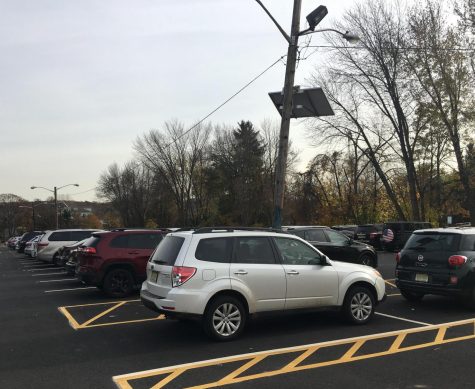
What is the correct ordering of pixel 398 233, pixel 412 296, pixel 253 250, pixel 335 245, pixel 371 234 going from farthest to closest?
pixel 371 234, pixel 398 233, pixel 335 245, pixel 412 296, pixel 253 250

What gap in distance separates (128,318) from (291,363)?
166 inches

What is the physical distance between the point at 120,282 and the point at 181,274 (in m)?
5.71

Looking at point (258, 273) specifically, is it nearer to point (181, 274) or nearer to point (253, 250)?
point (253, 250)

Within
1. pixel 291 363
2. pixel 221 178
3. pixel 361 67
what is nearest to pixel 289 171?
pixel 221 178

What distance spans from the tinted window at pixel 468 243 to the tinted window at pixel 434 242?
4.3 inches

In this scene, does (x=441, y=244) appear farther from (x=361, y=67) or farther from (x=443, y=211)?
(x=443, y=211)

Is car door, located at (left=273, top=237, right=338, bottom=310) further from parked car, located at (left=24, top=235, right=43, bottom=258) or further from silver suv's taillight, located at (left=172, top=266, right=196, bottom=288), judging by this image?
parked car, located at (left=24, top=235, right=43, bottom=258)

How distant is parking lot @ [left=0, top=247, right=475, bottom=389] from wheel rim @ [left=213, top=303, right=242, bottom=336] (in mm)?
214

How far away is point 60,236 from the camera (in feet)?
70.0

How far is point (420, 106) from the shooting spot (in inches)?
1304

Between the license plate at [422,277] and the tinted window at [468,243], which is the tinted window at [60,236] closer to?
the license plate at [422,277]

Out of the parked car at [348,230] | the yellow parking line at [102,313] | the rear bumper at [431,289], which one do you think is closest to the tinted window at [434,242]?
the rear bumper at [431,289]

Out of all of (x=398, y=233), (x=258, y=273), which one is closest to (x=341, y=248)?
(x=258, y=273)

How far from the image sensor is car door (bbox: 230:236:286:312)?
7.12m
